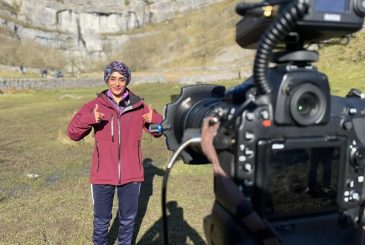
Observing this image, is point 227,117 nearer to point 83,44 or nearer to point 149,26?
point 83,44

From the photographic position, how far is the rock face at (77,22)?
97663 millimetres

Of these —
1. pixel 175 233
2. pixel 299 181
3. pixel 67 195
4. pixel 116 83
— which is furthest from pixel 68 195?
pixel 299 181

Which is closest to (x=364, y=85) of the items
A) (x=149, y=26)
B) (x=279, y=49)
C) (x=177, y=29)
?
(x=279, y=49)

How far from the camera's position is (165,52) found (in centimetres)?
9212

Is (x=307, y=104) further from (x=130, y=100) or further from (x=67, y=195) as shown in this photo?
(x=67, y=195)

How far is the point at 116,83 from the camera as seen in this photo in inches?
170

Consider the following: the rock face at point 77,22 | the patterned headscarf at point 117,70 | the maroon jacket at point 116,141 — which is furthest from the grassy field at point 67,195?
the rock face at point 77,22

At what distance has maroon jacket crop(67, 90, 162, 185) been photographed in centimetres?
444

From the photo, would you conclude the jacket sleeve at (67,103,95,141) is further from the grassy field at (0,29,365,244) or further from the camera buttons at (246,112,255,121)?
the camera buttons at (246,112,255,121)

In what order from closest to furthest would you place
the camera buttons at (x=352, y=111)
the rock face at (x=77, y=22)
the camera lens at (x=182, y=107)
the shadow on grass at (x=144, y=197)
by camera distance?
1. the camera buttons at (x=352, y=111)
2. the camera lens at (x=182, y=107)
3. the shadow on grass at (x=144, y=197)
4. the rock face at (x=77, y=22)

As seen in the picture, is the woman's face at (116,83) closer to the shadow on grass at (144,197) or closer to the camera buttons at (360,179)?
the shadow on grass at (144,197)

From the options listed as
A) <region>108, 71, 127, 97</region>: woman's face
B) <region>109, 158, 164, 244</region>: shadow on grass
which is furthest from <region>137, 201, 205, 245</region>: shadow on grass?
<region>108, 71, 127, 97</region>: woman's face

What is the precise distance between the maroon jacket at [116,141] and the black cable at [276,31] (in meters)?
2.60

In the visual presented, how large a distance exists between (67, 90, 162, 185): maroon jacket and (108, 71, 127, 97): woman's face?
0.11 metres
